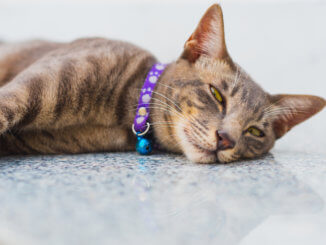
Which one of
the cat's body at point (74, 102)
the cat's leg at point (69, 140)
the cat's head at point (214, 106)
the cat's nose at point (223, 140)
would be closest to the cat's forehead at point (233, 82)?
the cat's head at point (214, 106)

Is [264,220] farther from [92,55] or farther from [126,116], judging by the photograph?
[92,55]

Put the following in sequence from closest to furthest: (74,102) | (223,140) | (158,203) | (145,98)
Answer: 1. (158,203)
2. (223,140)
3. (74,102)
4. (145,98)

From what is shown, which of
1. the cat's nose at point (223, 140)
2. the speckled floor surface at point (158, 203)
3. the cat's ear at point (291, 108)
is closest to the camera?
the speckled floor surface at point (158, 203)

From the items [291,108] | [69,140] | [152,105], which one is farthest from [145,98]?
[291,108]

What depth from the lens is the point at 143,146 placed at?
4.05ft

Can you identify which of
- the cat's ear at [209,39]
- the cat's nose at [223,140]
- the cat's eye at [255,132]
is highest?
the cat's ear at [209,39]

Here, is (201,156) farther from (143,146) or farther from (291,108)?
(291,108)

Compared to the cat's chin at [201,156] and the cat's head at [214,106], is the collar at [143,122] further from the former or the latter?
the cat's chin at [201,156]

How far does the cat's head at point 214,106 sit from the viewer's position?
110 centimetres

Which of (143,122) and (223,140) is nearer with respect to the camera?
(223,140)

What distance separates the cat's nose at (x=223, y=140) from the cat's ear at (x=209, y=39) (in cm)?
38

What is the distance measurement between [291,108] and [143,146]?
0.67 meters

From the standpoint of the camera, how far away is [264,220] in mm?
656

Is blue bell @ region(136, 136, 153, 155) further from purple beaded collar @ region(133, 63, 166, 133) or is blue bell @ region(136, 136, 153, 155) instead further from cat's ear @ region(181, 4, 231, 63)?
cat's ear @ region(181, 4, 231, 63)
